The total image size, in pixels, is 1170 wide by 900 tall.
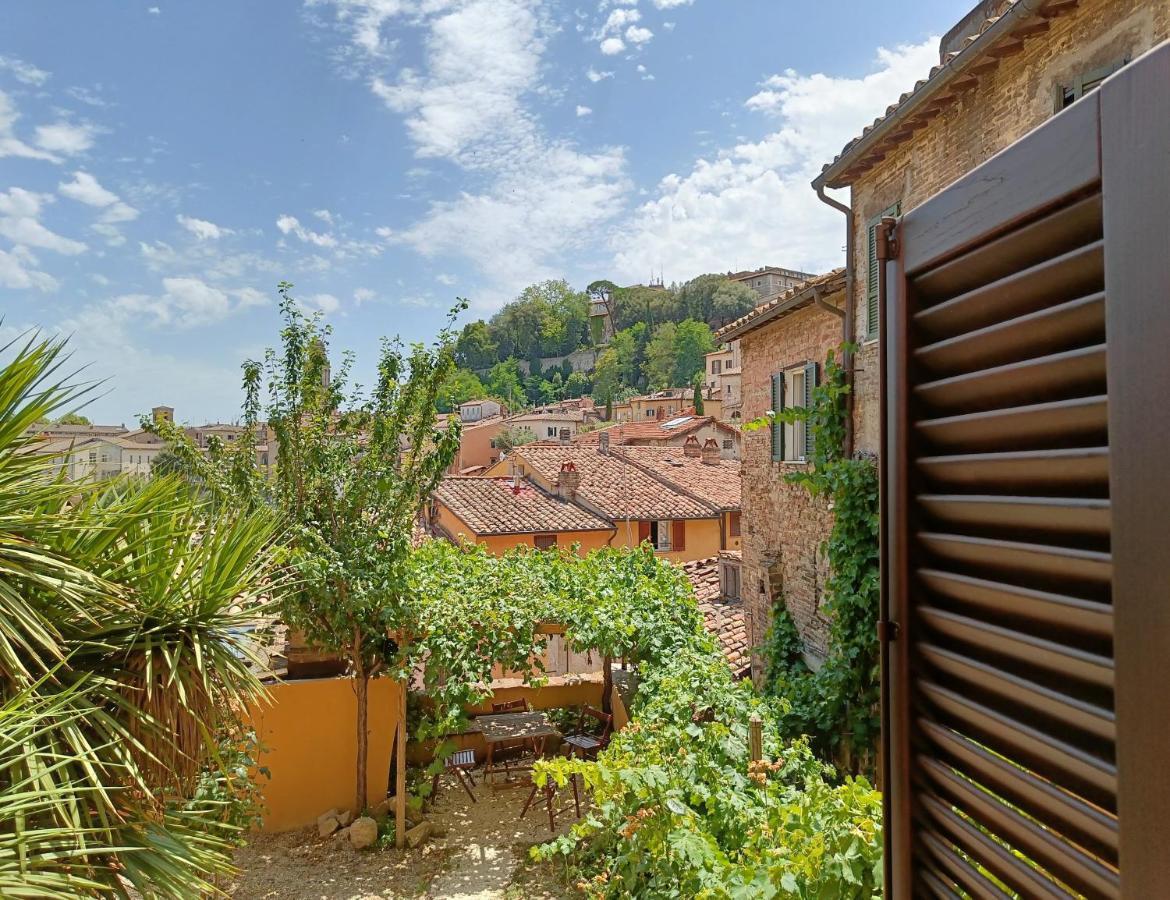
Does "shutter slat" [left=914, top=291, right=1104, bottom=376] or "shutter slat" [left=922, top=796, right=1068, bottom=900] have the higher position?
"shutter slat" [left=914, top=291, right=1104, bottom=376]

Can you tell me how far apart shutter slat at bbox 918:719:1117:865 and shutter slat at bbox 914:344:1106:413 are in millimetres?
447

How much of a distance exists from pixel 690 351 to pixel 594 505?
5949 centimetres

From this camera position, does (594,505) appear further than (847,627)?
Yes

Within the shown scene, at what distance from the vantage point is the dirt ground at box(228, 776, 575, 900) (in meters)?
6.98

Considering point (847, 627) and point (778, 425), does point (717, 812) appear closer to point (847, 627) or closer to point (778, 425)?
point (847, 627)

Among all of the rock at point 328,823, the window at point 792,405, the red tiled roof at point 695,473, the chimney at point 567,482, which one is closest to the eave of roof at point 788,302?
the window at point 792,405

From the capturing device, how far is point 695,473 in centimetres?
2430

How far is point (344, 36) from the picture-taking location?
1184 centimetres

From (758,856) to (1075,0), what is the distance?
5.98 meters

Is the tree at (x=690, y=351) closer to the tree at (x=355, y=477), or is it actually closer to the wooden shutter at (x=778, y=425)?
the wooden shutter at (x=778, y=425)

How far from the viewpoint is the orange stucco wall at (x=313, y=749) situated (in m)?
8.23

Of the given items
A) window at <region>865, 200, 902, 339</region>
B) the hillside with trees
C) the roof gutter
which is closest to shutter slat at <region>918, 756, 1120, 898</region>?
the roof gutter

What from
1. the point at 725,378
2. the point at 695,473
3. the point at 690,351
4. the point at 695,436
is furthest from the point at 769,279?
the point at 695,473

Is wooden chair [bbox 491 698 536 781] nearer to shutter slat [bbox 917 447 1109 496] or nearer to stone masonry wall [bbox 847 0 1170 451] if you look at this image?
stone masonry wall [bbox 847 0 1170 451]
